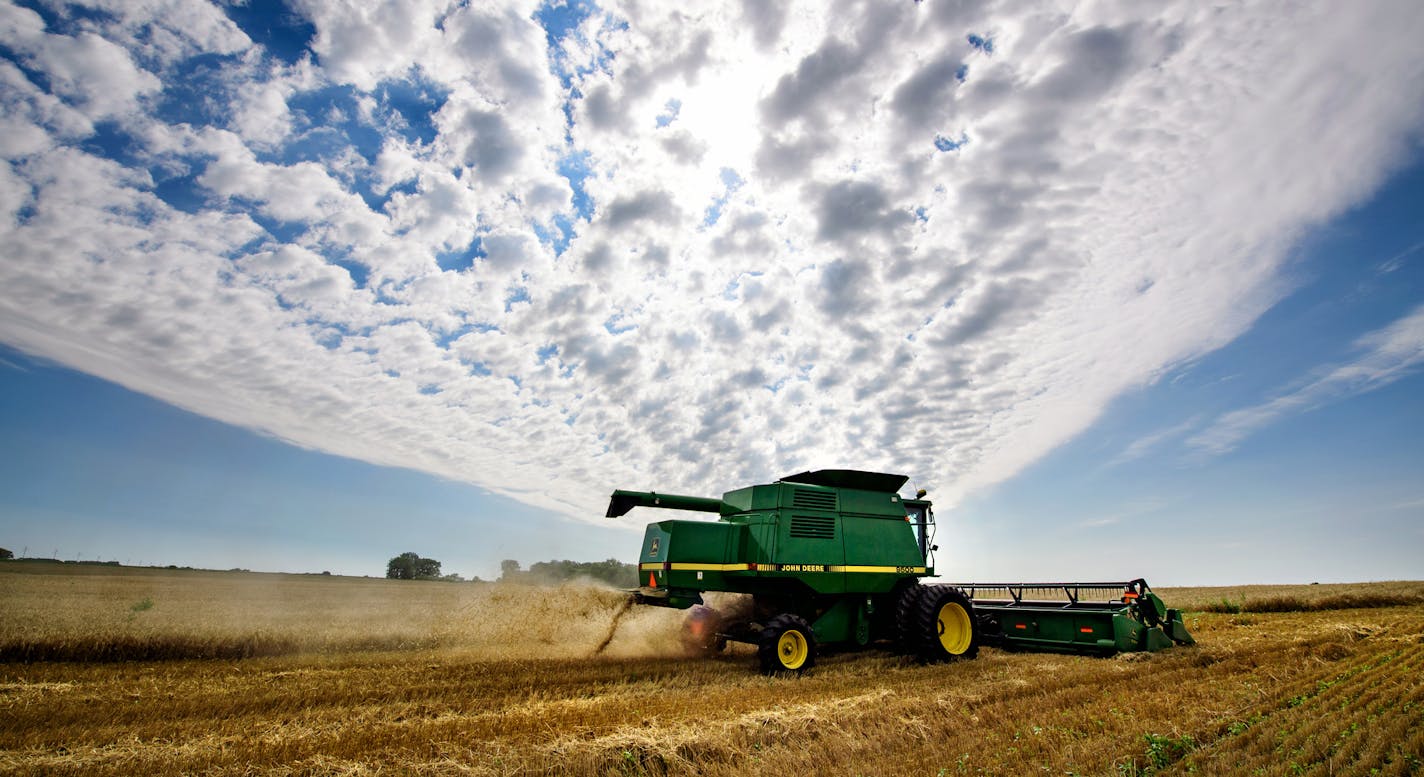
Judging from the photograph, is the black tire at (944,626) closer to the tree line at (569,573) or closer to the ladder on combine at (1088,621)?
the ladder on combine at (1088,621)

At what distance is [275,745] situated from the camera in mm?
5125

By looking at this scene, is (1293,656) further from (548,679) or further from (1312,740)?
(548,679)

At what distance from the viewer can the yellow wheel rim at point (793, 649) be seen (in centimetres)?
959

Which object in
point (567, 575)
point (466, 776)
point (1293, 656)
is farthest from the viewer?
point (567, 575)

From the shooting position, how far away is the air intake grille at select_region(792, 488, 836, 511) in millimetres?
10828

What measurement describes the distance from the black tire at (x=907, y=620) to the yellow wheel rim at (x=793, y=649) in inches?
78.2

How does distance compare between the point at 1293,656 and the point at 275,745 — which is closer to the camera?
the point at 275,745

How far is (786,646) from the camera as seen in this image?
9742 millimetres

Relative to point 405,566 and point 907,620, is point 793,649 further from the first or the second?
point 405,566

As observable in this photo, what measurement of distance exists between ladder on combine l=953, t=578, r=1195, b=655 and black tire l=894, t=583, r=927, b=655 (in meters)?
1.60

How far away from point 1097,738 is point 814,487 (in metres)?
6.10

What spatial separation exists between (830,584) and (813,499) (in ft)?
4.76

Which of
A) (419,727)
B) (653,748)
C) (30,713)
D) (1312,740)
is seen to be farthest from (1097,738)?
(30,713)

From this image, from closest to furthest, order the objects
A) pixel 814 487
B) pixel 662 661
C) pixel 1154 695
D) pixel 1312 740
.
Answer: pixel 1312 740
pixel 1154 695
pixel 662 661
pixel 814 487
